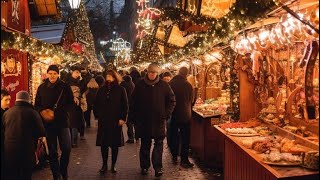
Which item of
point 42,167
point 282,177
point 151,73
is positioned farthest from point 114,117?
point 282,177

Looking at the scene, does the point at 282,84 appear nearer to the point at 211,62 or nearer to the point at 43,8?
the point at 211,62

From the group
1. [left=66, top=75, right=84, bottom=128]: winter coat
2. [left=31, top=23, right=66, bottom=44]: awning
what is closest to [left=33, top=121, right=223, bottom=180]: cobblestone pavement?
[left=66, top=75, right=84, bottom=128]: winter coat

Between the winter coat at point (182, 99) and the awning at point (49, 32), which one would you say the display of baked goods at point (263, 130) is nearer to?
the winter coat at point (182, 99)

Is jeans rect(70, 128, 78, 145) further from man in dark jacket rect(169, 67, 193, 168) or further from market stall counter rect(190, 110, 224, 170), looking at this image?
market stall counter rect(190, 110, 224, 170)

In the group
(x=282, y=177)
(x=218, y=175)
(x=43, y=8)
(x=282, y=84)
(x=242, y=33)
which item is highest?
(x=43, y=8)

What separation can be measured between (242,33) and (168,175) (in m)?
3.46

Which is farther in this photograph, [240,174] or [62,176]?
[62,176]

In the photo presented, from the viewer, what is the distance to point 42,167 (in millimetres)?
10711

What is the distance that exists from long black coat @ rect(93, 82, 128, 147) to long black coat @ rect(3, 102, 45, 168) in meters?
2.86

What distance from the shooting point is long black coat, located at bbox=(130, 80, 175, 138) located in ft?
31.7

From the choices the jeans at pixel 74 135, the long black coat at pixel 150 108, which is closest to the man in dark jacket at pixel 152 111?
the long black coat at pixel 150 108

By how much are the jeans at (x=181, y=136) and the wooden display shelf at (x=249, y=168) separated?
2075 millimetres

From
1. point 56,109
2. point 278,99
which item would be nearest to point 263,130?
point 278,99

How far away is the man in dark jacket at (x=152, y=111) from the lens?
381 inches
